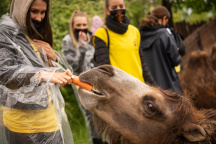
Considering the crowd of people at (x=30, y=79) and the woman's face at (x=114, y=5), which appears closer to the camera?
the crowd of people at (x=30, y=79)

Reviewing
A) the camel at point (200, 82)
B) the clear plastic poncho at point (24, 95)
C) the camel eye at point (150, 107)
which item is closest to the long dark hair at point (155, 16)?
the camel at point (200, 82)

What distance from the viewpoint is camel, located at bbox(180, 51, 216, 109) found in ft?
12.5

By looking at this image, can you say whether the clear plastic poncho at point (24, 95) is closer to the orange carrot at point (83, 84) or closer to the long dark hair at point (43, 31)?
the long dark hair at point (43, 31)

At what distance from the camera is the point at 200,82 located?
4.69 meters

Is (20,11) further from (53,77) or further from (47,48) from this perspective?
(53,77)

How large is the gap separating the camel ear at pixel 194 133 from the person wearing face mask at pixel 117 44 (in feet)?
4.81

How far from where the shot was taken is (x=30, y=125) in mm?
2195

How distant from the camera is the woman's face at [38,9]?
91.0 inches

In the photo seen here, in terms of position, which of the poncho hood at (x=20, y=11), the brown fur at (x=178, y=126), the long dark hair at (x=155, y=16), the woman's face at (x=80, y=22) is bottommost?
the brown fur at (x=178, y=126)

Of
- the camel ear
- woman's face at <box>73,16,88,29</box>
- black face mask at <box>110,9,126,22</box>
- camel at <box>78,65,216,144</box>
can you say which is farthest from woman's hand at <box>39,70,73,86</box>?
woman's face at <box>73,16,88,29</box>

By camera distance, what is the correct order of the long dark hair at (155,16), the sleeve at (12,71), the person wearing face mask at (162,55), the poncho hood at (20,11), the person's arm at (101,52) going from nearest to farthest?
the sleeve at (12,71), the poncho hood at (20,11), the person's arm at (101,52), the person wearing face mask at (162,55), the long dark hair at (155,16)

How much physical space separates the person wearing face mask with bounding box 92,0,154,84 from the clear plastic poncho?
4.60 feet

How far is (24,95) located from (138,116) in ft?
3.62

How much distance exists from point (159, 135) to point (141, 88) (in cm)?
49
